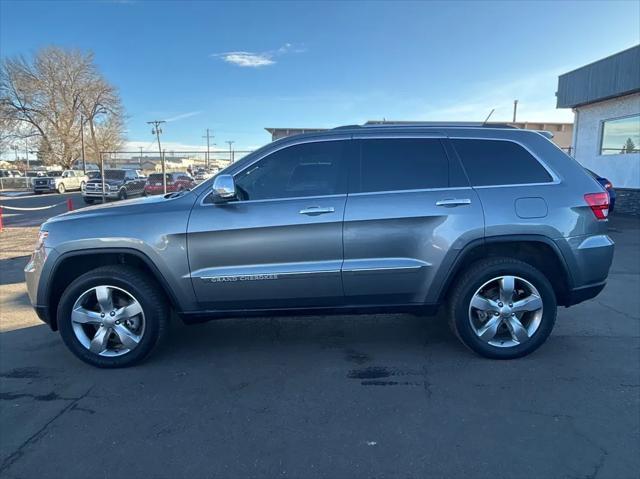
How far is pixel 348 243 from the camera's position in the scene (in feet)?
11.2

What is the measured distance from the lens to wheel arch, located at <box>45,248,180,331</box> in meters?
3.45

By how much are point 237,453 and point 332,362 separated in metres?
1.30

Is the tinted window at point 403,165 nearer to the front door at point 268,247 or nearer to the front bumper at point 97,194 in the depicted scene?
the front door at point 268,247

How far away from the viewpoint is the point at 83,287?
11.4 ft

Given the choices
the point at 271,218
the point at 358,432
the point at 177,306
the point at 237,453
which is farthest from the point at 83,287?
the point at 358,432

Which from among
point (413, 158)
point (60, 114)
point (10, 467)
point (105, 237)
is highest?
point (60, 114)

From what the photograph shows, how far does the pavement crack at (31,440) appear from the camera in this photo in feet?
8.09

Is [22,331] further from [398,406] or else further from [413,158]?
[413,158]

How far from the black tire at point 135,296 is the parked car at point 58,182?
33.8 metres

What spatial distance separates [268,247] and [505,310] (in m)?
2.07

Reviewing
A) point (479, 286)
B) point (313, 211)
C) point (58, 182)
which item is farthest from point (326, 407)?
point (58, 182)

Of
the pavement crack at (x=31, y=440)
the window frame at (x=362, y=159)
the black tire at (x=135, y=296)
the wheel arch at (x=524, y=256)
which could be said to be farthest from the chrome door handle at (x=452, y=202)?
the pavement crack at (x=31, y=440)

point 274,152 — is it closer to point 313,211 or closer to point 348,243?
point 313,211

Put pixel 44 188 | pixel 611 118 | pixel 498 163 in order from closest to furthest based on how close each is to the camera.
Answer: pixel 498 163 → pixel 611 118 → pixel 44 188
